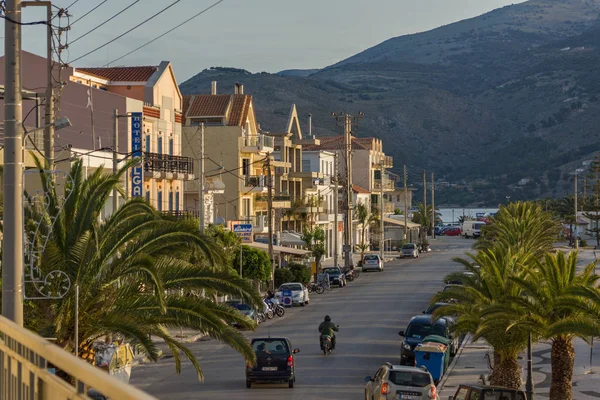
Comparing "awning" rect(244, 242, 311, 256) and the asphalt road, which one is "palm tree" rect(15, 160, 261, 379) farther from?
"awning" rect(244, 242, 311, 256)

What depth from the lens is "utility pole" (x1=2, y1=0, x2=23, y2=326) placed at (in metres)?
13.0

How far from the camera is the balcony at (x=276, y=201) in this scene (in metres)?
75.8

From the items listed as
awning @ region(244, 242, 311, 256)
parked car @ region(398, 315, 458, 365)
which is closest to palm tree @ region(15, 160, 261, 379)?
parked car @ region(398, 315, 458, 365)

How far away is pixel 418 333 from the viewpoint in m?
34.3

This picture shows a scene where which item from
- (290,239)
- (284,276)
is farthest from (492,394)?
(290,239)

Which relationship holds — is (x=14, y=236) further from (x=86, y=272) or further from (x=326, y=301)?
(x=326, y=301)

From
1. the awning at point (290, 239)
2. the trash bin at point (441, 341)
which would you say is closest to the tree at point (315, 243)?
the awning at point (290, 239)

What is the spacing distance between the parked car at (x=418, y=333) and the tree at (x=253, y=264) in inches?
723

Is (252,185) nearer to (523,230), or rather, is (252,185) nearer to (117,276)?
(523,230)

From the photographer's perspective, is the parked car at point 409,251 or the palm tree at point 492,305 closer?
the palm tree at point 492,305

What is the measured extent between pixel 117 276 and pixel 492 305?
40.5 feet

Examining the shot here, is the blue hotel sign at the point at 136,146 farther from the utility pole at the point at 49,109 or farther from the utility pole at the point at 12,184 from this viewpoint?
the utility pole at the point at 12,184

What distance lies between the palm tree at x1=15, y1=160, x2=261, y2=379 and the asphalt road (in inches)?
321

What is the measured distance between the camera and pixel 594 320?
2483cm
